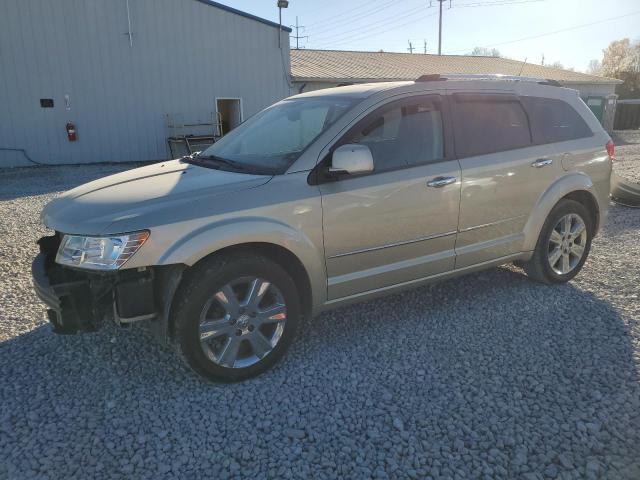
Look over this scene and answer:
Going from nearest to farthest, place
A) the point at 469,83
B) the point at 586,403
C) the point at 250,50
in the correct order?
the point at 586,403 → the point at 469,83 → the point at 250,50

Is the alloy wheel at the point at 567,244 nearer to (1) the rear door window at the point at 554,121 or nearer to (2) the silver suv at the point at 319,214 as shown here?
(2) the silver suv at the point at 319,214

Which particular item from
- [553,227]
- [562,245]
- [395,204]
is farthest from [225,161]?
[562,245]

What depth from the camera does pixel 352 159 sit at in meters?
3.22

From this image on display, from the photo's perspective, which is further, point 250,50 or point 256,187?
point 250,50

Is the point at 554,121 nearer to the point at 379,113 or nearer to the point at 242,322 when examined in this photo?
the point at 379,113

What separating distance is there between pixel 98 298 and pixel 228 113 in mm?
17053

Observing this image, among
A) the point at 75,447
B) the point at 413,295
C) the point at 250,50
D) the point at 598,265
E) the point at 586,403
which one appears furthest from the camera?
the point at 250,50

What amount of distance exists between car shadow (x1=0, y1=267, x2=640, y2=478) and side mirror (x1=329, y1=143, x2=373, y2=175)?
1.31 m

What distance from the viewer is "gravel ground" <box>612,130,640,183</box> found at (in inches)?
481

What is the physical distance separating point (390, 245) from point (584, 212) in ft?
7.61

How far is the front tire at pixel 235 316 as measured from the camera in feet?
9.77

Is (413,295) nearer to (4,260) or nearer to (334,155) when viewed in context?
(334,155)

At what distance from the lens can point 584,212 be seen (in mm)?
4762

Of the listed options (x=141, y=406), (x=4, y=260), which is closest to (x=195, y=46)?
(x=4, y=260)
